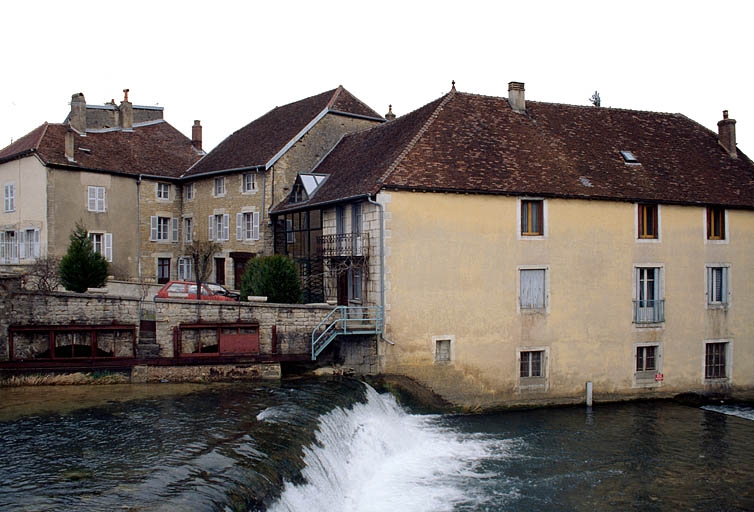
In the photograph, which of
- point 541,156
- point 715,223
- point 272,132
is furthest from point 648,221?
point 272,132

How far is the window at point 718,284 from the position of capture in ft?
84.6

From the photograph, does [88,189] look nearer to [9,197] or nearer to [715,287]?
[9,197]

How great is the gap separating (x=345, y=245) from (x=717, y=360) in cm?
1380

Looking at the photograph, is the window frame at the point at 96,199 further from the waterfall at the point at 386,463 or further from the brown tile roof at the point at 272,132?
the waterfall at the point at 386,463

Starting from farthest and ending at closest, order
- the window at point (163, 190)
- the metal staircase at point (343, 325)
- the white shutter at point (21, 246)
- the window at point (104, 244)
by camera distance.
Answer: the window at point (163, 190)
the window at point (104, 244)
the white shutter at point (21, 246)
the metal staircase at point (343, 325)

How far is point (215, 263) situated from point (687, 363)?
67.5 feet

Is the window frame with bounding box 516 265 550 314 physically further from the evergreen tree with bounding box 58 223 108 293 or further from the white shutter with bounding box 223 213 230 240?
the white shutter with bounding box 223 213 230 240

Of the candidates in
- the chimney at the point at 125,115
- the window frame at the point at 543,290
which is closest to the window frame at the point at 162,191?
the chimney at the point at 125,115

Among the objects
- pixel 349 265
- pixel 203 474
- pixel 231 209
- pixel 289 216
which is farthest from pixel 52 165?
pixel 203 474

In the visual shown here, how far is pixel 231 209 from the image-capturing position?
3278 cm

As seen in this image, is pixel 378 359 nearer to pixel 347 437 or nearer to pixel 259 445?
pixel 347 437

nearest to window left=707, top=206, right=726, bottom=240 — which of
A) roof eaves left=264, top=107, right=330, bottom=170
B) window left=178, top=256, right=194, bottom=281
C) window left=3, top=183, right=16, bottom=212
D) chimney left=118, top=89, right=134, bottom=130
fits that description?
roof eaves left=264, top=107, right=330, bottom=170

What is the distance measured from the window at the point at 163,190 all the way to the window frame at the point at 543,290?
20143mm

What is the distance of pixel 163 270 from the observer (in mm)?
36438
